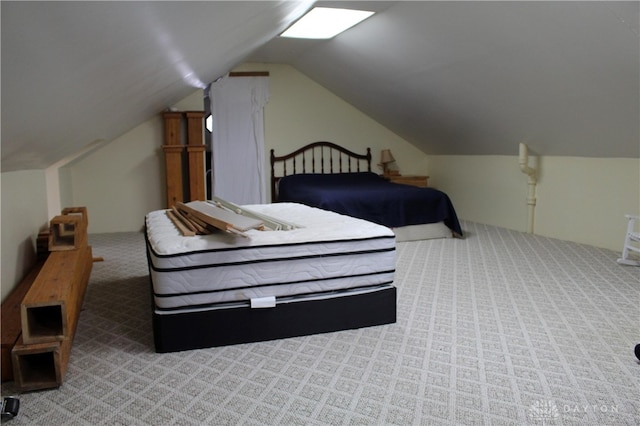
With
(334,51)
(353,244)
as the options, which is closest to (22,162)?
(353,244)

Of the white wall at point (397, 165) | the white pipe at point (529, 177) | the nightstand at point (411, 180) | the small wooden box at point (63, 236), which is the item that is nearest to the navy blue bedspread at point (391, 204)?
the white pipe at point (529, 177)

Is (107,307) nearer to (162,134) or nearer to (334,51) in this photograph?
(162,134)

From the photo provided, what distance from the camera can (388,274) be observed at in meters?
2.53

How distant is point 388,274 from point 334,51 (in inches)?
143

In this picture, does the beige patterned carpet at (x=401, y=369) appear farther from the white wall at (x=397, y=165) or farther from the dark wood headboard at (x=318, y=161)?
the dark wood headboard at (x=318, y=161)

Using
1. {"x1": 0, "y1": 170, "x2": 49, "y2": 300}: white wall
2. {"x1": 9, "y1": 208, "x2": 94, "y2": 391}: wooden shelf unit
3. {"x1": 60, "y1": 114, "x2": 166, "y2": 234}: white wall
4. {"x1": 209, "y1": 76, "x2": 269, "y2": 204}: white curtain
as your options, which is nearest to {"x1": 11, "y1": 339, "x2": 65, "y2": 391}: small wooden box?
{"x1": 9, "y1": 208, "x2": 94, "y2": 391}: wooden shelf unit

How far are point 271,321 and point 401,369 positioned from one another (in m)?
0.67

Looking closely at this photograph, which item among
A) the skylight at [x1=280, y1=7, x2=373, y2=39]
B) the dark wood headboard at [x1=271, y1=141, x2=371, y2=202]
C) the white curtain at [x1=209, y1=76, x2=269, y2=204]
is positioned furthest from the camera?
the dark wood headboard at [x1=271, y1=141, x2=371, y2=202]

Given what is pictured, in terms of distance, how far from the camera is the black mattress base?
7.24 feet

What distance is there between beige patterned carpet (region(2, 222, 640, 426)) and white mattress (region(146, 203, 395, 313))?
10.0 inches

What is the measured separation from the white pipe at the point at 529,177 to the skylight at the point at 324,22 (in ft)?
6.91

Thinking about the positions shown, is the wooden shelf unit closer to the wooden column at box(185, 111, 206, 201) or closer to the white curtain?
the wooden column at box(185, 111, 206, 201)

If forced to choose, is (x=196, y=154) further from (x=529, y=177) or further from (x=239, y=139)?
(x=529, y=177)

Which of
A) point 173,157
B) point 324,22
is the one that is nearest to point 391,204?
point 324,22
